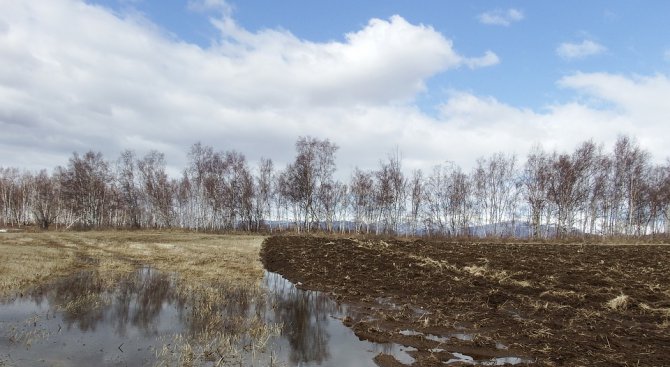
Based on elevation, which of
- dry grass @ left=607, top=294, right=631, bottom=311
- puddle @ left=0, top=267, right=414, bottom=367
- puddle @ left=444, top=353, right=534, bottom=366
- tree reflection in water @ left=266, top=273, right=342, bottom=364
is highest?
dry grass @ left=607, top=294, right=631, bottom=311

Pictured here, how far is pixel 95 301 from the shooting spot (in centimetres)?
1507

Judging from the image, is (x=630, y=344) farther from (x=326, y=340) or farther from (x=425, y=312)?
(x=326, y=340)

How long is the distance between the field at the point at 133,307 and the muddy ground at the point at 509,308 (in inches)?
151

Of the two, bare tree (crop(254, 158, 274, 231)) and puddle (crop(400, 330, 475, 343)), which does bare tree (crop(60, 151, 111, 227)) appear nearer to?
bare tree (crop(254, 158, 274, 231))

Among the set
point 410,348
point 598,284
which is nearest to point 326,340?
point 410,348

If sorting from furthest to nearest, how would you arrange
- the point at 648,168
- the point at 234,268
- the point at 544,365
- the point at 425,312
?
1. the point at 648,168
2. the point at 234,268
3. the point at 425,312
4. the point at 544,365

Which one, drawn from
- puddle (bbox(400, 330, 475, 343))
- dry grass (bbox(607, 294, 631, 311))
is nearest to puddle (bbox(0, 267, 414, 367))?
puddle (bbox(400, 330, 475, 343))

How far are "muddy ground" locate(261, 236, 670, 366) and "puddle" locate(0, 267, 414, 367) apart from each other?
111cm

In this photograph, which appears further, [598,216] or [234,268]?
[598,216]

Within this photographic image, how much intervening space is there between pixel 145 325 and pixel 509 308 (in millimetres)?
12001

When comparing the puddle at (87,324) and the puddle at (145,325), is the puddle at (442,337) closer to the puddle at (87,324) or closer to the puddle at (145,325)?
the puddle at (145,325)

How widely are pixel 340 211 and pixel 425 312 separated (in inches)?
2953

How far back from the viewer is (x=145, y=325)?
12461 millimetres

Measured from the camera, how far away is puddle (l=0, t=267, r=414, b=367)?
9789 millimetres
